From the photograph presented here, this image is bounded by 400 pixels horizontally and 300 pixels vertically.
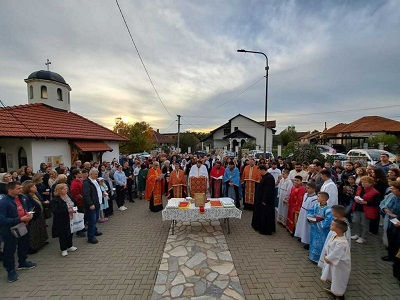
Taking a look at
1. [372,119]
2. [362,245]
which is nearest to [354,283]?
[362,245]

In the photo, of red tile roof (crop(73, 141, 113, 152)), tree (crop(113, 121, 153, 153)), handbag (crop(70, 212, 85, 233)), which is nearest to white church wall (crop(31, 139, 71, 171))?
red tile roof (crop(73, 141, 113, 152))

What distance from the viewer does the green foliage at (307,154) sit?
1199 cm

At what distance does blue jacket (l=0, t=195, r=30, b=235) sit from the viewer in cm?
373

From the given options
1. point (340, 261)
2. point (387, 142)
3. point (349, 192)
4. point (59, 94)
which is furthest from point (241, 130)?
point (340, 261)

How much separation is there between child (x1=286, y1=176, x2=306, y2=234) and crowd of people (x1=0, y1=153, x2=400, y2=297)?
2 cm

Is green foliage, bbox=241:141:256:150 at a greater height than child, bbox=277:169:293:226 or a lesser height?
greater

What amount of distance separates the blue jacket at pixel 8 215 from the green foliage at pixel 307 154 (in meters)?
12.4

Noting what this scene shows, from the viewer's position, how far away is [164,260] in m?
4.52

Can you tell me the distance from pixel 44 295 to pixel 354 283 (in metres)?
5.38

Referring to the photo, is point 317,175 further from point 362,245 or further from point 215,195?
point 215,195

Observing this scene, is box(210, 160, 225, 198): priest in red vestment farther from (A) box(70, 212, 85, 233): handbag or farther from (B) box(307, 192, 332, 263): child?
(A) box(70, 212, 85, 233): handbag

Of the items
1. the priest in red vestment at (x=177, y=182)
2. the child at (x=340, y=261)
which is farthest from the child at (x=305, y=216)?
the priest in red vestment at (x=177, y=182)

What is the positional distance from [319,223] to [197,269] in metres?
2.62

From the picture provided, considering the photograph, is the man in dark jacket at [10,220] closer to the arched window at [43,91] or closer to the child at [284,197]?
the child at [284,197]
